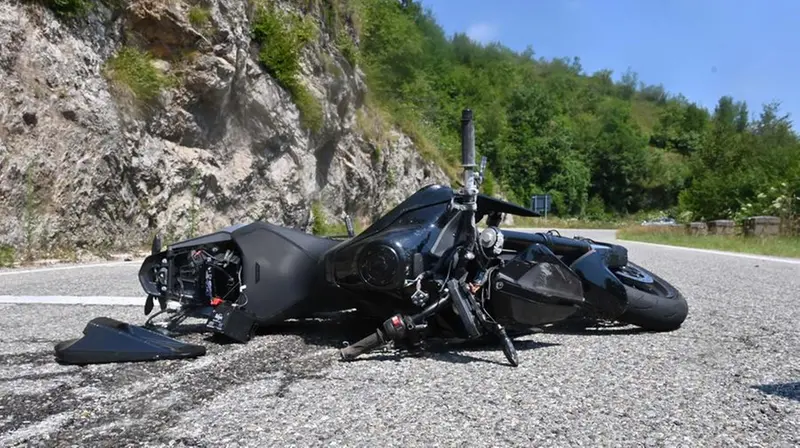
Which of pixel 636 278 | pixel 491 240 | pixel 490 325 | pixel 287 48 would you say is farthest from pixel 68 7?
pixel 490 325

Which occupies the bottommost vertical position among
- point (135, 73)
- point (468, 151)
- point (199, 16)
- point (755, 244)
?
point (755, 244)

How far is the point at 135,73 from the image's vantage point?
1552 cm

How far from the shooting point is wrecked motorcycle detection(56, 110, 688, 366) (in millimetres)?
4031

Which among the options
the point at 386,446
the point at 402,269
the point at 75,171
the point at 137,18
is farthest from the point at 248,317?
the point at 137,18

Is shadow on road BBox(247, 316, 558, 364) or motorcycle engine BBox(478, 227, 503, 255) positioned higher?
motorcycle engine BBox(478, 227, 503, 255)

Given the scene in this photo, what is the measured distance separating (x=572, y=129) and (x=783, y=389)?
3593 inches

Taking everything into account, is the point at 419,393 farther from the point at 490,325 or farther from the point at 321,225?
the point at 321,225

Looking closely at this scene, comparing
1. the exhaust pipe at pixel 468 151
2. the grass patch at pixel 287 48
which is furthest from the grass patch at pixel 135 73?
the exhaust pipe at pixel 468 151

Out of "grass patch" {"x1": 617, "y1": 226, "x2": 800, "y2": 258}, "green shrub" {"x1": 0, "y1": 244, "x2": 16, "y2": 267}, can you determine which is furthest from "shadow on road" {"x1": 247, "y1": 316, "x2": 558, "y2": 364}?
"grass patch" {"x1": 617, "y1": 226, "x2": 800, "y2": 258}

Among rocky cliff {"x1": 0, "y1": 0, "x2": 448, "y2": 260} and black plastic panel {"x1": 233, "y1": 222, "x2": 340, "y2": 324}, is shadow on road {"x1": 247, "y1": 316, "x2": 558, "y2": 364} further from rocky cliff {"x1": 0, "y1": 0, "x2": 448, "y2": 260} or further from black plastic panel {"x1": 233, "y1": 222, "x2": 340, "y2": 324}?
rocky cliff {"x1": 0, "y1": 0, "x2": 448, "y2": 260}

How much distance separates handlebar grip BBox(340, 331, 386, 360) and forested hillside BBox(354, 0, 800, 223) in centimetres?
2577

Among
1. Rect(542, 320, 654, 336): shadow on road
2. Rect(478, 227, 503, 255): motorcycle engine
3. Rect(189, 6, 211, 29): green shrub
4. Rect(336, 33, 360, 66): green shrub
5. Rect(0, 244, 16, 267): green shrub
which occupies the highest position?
Rect(336, 33, 360, 66): green shrub

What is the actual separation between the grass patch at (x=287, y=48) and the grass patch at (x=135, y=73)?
4869 mm

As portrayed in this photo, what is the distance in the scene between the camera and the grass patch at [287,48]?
20422 mm
